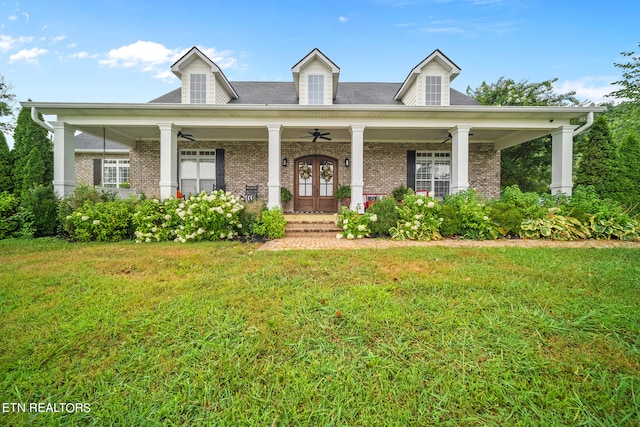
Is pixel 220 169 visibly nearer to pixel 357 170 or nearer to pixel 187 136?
pixel 187 136

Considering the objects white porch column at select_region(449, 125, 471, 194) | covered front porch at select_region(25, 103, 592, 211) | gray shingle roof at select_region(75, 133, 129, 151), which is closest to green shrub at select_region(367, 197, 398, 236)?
covered front porch at select_region(25, 103, 592, 211)

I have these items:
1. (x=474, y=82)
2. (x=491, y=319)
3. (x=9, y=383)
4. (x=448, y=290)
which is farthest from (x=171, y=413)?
(x=474, y=82)

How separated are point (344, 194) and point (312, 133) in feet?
8.37

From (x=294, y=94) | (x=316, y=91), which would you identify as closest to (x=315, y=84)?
(x=316, y=91)

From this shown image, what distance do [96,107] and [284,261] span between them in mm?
7660

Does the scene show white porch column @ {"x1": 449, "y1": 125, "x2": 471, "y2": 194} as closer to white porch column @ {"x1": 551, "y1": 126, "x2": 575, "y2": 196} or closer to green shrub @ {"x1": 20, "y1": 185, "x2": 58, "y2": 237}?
white porch column @ {"x1": 551, "y1": 126, "x2": 575, "y2": 196}

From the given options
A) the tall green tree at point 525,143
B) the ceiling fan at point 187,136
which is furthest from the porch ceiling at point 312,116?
the tall green tree at point 525,143

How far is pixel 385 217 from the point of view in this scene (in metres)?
6.61

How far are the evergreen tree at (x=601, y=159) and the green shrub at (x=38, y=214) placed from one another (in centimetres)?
1528

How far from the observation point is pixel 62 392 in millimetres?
1479

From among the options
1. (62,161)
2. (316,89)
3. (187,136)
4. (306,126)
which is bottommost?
(62,161)

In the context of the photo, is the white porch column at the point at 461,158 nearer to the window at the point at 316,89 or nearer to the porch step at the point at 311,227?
the porch step at the point at 311,227

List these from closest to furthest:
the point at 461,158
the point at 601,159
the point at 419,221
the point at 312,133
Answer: the point at 419,221
the point at 461,158
the point at 601,159
the point at 312,133

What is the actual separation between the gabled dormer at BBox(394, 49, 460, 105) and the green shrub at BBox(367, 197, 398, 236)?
4834mm
